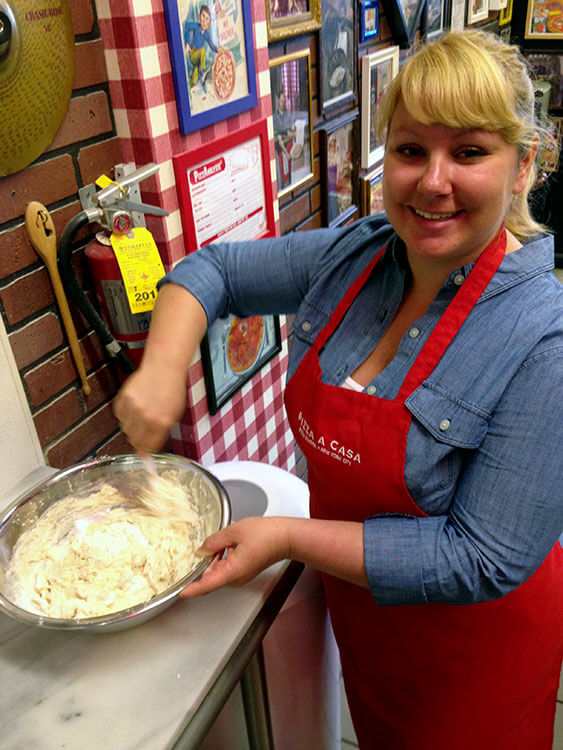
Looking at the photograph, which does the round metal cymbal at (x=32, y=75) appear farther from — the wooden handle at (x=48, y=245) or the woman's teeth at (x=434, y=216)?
the woman's teeth at (x=434, y=216)

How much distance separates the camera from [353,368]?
3.80 feet

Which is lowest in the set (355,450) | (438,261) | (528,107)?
(355,450)

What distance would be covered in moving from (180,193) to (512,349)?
848mm

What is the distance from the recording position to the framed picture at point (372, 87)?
2.44m

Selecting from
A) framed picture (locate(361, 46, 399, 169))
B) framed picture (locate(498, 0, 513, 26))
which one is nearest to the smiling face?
framed picture (locate(361, 46, 399, 169))

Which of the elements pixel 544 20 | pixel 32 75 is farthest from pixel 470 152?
pixel 544 20

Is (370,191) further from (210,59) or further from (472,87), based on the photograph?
(472,87)

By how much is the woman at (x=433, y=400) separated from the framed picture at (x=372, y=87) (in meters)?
1.40

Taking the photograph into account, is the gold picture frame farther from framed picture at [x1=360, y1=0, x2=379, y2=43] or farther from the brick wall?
the brick wall

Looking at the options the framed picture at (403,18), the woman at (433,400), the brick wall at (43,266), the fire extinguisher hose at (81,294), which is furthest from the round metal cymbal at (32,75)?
the framed picture at (403,18)

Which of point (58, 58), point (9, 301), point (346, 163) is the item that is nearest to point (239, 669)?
point (9, 301)

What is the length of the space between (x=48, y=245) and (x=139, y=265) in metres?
0.19

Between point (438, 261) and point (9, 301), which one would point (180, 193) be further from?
point (438, 261)

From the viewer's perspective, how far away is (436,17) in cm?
311
